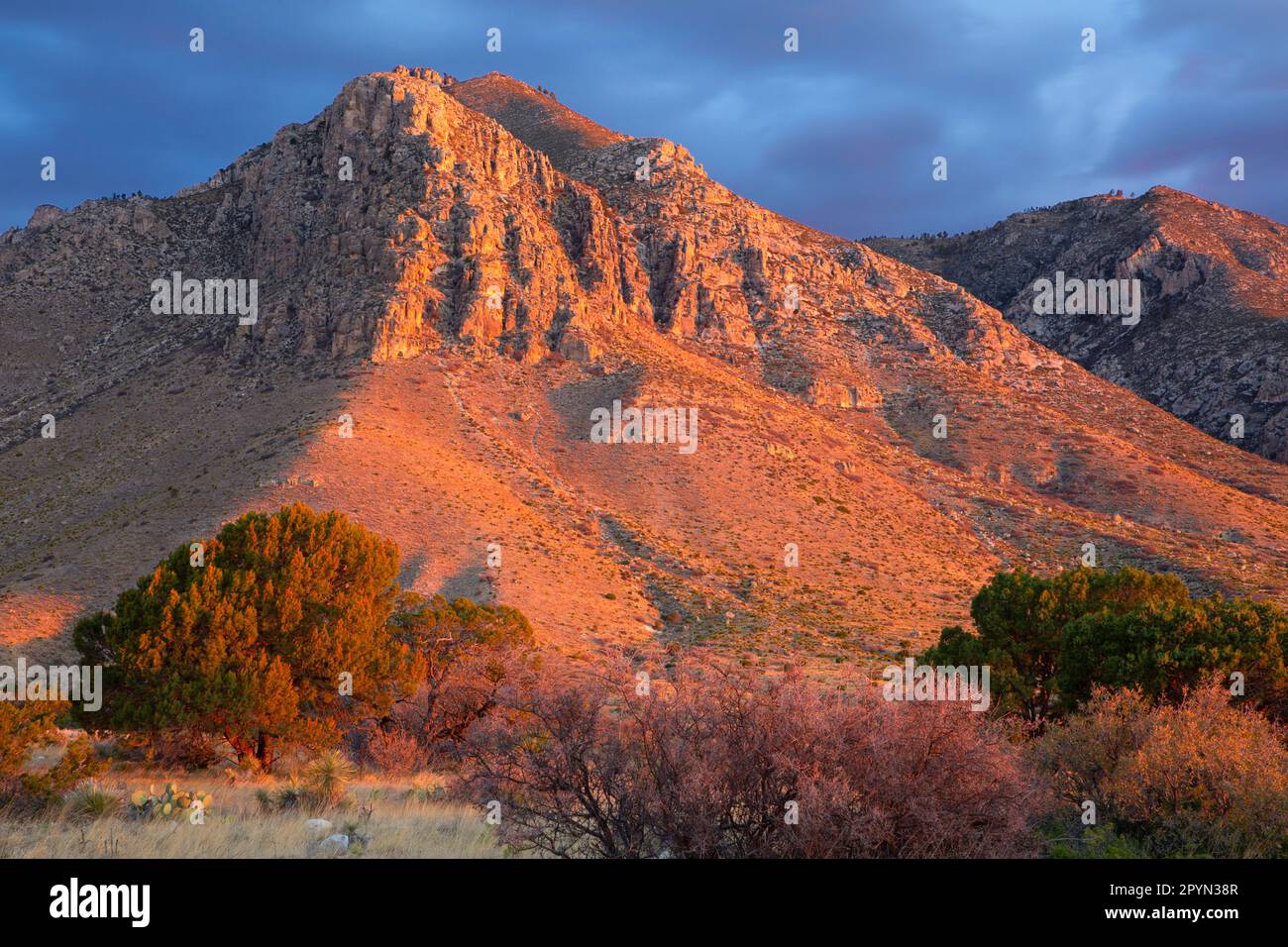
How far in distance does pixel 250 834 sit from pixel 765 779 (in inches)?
256

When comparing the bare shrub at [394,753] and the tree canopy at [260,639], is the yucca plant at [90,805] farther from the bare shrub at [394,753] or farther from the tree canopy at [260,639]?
the bare shrub at [394,753]

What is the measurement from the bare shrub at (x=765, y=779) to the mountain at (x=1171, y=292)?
9865cm

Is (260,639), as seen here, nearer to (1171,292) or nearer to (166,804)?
(166,804)

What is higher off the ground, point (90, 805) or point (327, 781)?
point (90, 805)

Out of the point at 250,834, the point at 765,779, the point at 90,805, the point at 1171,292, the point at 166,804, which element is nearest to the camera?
the point at 765,779

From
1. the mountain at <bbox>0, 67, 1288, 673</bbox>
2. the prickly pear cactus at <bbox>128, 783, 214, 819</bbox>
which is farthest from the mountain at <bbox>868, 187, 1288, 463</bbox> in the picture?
the prickly pear cactus at <bbox>128, 783, 214, 819</bbox>

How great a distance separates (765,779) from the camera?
809 cm

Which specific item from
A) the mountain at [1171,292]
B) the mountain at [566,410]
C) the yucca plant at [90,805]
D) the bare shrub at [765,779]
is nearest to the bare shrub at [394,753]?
the yucca plant at [90,805]

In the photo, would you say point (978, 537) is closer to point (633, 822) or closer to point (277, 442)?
point (277, 442)

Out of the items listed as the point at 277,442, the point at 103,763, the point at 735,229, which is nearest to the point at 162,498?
the point at 277,442

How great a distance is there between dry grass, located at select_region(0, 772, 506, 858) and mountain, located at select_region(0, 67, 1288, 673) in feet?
82.5

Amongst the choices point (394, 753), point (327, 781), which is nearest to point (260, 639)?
point (394, 753)

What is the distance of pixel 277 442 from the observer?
54.2 metres

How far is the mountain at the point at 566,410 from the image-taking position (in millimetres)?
47156
